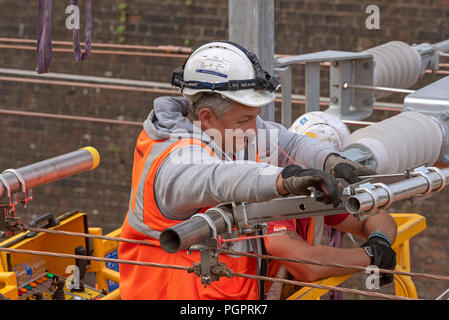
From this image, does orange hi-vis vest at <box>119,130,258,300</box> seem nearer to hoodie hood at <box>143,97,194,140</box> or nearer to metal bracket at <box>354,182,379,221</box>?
hoodie hood at <box>143,97,194,140</box>

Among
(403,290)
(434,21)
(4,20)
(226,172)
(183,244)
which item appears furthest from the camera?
(4,20)

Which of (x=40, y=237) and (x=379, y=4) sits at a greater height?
(x=379, y=4)

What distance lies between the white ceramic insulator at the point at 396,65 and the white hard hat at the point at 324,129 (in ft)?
3.26

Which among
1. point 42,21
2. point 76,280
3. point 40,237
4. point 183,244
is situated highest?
point 42,21

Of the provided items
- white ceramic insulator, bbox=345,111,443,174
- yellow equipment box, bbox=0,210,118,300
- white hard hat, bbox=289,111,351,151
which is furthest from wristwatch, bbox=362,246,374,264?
yellow equipment box, bbox=0,210,118,300

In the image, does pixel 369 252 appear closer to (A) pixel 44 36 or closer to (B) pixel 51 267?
(A) pixel 44 36

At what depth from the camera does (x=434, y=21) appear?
7426mm

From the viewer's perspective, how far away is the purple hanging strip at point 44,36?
12.0 ft

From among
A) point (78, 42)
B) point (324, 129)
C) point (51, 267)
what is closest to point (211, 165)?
point (324, 129)

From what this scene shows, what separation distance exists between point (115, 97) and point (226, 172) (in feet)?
21.8

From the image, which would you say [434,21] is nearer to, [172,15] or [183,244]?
[172,15]

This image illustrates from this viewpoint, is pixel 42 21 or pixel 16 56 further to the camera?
pixel 16 56
